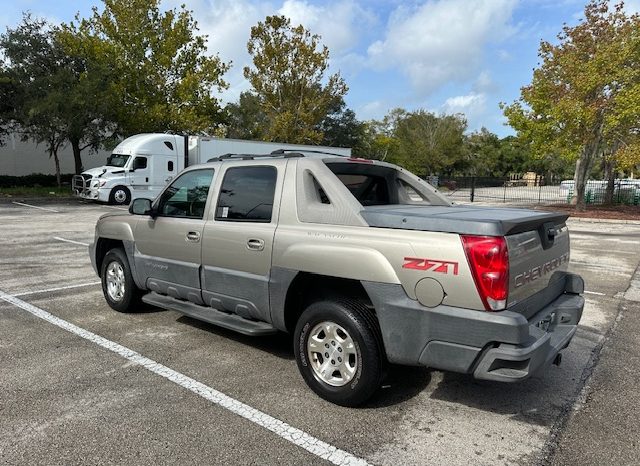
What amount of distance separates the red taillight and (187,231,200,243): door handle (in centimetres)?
258

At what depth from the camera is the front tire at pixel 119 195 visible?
22.0 metres

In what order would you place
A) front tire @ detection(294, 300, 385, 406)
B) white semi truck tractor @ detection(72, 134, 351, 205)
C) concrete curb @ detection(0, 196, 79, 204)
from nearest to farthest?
front tire @ detection(294, 300, 385, 406), white semi truck tractor @ detection(72, 134, 351, 205), concrete curb @ detection(0, 196, 79, 204)

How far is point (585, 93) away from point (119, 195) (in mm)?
20091

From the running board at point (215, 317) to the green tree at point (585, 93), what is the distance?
1907 centimetres

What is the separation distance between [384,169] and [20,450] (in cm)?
358

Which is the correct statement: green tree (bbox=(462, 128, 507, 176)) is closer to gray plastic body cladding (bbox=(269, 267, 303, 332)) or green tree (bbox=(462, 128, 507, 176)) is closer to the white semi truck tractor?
the white semi truck tractor

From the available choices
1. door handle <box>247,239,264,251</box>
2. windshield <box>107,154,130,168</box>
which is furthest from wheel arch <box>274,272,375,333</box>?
windshield <box>107,154,130,168</box>

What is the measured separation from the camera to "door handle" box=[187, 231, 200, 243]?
4.59 meters

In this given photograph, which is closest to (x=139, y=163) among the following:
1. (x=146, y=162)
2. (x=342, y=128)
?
(x=146, y=162)

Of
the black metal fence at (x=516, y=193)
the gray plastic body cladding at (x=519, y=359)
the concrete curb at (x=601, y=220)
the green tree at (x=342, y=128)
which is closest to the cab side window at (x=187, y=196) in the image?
the gray plastic body cladding at (x=519, y=359)

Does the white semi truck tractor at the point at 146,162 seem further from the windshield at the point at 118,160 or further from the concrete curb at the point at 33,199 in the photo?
the concrete curb at the point at 33,199

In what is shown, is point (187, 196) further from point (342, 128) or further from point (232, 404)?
point (342, 128)

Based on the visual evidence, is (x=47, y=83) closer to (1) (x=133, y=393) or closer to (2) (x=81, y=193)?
(2) (x=81, y=193)

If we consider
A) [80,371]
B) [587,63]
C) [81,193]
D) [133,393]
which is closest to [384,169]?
[133,393]
